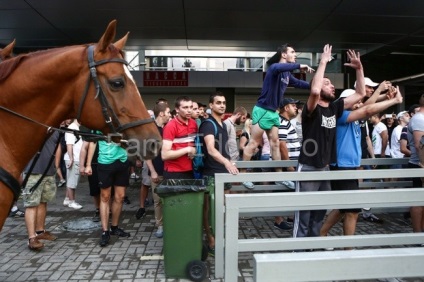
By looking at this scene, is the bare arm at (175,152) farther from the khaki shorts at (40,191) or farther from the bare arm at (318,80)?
the khaki shorts at (40,191)

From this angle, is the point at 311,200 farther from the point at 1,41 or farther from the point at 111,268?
the point at 1,41

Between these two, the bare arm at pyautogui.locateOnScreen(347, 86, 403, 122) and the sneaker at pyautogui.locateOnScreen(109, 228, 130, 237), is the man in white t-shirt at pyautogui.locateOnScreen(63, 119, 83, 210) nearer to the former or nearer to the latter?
the sneaker at pyautogui.locateOnScreen(109, 228, 130, 237)

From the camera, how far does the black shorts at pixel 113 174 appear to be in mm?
5801

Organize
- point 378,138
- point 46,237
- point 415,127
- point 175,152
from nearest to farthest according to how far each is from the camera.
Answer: point 175,152, point 415,127, point 46,237, point 378,138

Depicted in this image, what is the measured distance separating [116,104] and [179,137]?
8.66 feet

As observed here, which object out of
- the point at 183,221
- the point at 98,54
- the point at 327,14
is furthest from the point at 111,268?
the point at 327,14

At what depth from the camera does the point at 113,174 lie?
19.3 ft

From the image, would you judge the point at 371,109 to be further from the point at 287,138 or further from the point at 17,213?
the point at 17,213

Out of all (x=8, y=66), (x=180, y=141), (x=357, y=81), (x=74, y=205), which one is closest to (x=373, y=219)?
(x=357, y=81)

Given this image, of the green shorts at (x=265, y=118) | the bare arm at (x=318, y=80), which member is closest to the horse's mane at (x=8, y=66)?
the bare arm at (x=318, y=80)

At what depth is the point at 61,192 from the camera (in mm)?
10234

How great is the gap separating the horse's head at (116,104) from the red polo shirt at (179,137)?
2.53 metres

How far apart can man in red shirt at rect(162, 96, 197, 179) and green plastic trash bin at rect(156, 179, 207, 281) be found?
937mm

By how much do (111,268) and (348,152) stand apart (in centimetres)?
351
